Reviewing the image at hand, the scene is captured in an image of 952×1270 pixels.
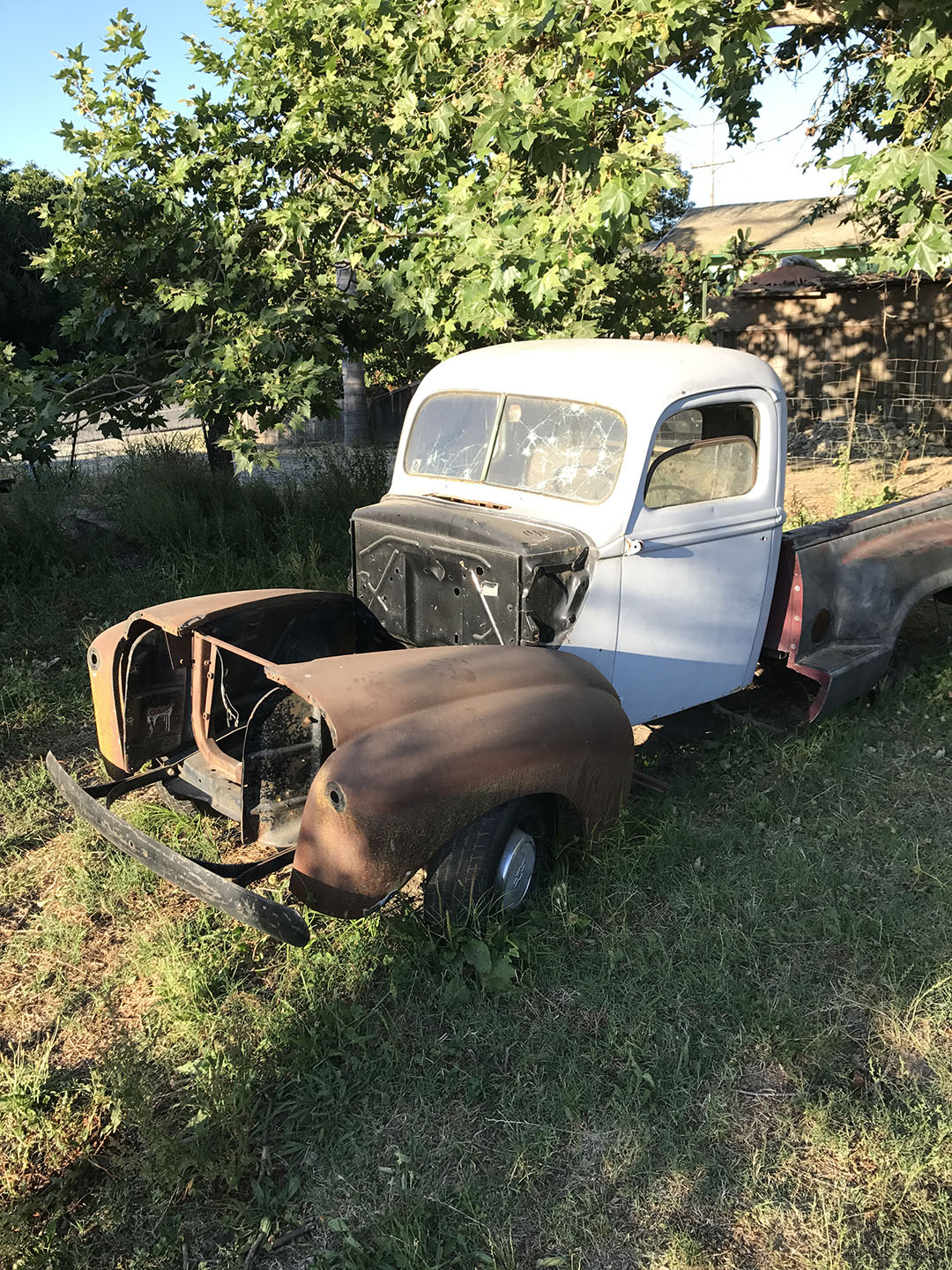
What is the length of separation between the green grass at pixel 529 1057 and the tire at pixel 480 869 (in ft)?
0.32

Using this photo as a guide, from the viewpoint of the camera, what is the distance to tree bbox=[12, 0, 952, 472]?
4879 millimetres

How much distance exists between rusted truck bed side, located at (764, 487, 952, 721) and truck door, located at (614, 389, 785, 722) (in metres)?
0.13

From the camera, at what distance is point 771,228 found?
17.3m

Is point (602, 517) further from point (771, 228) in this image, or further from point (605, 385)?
point (771, 228)

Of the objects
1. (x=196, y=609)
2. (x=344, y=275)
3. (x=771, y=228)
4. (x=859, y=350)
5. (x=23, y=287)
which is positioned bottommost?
(x=196, y=609)

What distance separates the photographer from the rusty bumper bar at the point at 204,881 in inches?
100

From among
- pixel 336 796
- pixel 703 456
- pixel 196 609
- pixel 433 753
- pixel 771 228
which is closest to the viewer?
pixel 336 796

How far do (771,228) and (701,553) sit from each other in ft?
51.9

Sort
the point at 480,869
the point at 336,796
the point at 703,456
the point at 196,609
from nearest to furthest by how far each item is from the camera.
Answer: the point at 336,796 → the point at 480,869 → the point at 196,609 → the point at 703,456

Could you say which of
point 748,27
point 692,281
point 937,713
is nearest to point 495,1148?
point 937,713

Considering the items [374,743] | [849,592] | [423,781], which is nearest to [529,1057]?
[423,781]

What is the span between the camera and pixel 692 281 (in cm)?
678

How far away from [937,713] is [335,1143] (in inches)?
147

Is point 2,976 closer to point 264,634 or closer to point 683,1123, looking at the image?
point 264,634
